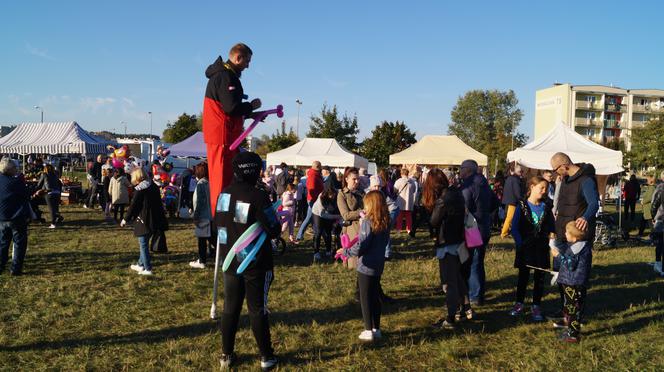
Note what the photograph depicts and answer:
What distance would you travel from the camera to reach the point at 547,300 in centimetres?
674

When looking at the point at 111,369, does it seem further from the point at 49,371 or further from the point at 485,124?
the point at 485,124

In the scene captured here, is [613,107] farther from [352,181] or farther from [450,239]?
[450,239]

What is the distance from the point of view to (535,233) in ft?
18.4

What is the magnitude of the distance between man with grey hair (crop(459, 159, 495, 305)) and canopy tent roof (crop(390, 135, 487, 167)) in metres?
13.2

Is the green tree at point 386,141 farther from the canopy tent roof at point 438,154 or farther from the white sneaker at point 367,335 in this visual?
the white sneaker at point 367,335

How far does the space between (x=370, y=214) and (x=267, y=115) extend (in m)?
1.54

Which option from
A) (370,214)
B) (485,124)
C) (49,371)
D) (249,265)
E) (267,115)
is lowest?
(49,371)

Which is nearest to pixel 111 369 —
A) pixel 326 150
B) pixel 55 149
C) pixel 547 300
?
pixel 547 300

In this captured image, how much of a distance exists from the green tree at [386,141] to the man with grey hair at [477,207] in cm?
3392

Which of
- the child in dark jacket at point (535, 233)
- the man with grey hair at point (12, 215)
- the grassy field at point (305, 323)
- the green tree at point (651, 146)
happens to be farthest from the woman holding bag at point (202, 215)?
the green tree at point (651, 146)

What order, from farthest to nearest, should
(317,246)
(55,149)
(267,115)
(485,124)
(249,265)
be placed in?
(485,124) < (55,149) < (317,246) < (267,115) < (249,265)

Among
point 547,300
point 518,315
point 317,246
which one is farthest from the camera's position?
point 317,246

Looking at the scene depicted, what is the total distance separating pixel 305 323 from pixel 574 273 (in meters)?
2.93

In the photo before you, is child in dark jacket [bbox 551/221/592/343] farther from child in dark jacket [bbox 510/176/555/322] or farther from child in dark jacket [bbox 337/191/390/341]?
child in dark jacket [bbox 337/191/390/341]
